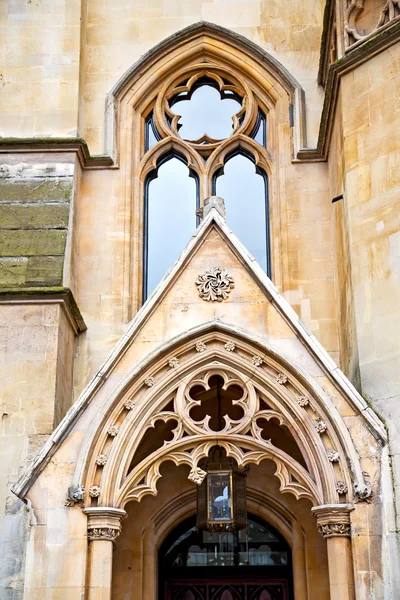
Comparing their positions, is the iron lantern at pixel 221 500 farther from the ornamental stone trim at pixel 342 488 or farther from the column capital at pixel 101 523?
the ornamental stone trim at pixel 342 488

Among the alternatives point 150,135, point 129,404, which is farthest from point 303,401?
point 150,135

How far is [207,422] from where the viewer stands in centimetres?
1096

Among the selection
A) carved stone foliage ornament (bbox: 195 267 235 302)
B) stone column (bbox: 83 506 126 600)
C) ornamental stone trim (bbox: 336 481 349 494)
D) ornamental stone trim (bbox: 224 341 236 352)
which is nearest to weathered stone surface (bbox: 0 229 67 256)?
carved stone foliage ornament (bbox: 195 267 235 302)

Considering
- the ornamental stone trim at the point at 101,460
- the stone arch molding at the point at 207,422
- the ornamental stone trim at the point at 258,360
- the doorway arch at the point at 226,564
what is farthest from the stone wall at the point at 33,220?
the doorway arch at the point at 226,564

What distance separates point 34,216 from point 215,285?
10.2ft

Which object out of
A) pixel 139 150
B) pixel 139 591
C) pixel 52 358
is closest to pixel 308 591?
pixel 139 591

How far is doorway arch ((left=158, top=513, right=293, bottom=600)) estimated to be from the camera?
12.7 meters

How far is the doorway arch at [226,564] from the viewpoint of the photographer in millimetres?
12695

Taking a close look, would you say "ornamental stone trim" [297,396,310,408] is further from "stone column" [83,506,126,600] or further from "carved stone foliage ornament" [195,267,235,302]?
"stone column" [83,506,126,600]

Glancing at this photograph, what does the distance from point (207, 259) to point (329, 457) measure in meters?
2.63

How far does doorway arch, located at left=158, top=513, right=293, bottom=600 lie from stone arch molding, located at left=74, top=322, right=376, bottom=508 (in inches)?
90.3

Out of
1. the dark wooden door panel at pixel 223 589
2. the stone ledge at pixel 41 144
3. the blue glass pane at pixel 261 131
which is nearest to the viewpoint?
the dark wooden door panel at pixel 223 589

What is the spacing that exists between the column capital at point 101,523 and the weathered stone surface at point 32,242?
143 inches

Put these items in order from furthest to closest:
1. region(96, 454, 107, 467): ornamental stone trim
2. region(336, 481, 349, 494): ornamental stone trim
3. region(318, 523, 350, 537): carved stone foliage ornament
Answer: region(96, 454, 107, 467): ornamental stone trim → region(336, 481, 349, 494): ornamental stone trim → region(318, 523, 350, 537): carved stone foliage ornament
